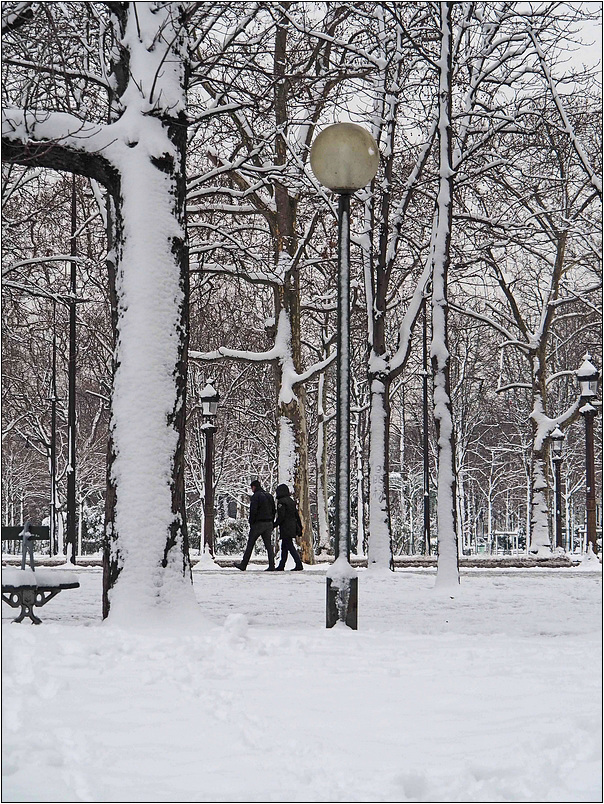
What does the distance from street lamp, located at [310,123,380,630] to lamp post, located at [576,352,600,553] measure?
58.5 feet

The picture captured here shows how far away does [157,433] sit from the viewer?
8.67 m

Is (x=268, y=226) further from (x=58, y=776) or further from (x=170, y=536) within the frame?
(x=58, y=776)

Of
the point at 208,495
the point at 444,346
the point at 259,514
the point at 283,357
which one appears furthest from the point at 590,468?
the point at 444,346

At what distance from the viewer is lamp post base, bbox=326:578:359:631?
8.35 metres

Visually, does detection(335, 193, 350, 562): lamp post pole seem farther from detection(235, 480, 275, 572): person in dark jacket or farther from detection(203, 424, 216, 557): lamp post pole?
detection(203, 424, 216, 557): lamp post pole

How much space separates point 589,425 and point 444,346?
12.2m

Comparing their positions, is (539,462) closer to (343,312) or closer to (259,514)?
(259,514)

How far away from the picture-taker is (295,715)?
4898 mm

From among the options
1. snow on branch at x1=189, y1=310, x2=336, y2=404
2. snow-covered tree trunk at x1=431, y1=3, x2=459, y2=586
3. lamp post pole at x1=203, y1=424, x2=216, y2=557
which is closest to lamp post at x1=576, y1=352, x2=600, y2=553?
snow on branch at x1=189, y1=310, x2=336, y2=404

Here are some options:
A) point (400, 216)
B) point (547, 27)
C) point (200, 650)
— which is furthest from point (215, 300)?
point (200, 650)

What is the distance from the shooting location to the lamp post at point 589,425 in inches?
1001

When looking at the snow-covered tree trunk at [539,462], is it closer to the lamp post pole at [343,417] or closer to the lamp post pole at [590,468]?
the lamp post pole at [590,468]

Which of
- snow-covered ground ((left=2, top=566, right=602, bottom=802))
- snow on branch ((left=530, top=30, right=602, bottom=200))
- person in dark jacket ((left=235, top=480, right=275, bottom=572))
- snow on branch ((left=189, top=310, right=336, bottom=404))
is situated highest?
snow on branch ((left=530, top=30, right=602, bottom=200))

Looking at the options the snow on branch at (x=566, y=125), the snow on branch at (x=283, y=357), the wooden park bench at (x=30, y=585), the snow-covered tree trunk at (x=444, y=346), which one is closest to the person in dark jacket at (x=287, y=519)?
the snow on branch at (x=283, y=357)
